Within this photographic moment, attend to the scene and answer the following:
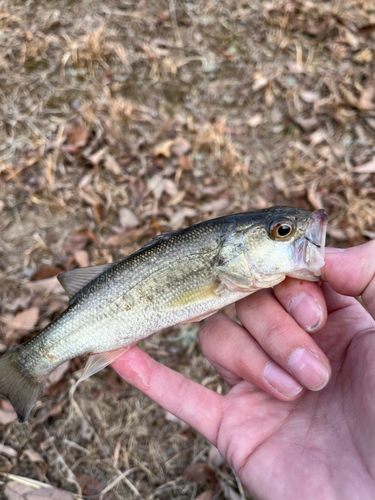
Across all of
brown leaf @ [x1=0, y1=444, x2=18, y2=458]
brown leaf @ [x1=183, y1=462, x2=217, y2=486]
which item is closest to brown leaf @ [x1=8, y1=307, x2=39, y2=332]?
brown leaf @ [x1=0, y1=444, x2=18, y2=458]

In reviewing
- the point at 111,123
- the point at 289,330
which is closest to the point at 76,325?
the point at 289,330

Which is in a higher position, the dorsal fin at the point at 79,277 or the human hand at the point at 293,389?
the dorsal fin at the point at 79,277

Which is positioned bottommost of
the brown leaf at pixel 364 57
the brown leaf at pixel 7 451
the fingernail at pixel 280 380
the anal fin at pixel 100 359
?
the brown leaf at pixel 7 451

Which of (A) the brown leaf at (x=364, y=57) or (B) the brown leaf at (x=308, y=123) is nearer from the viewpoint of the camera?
(B) the brown leaf at (x=308, y=123)

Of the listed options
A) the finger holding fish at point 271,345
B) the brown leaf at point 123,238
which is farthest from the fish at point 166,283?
the brown leaf at point 123,238

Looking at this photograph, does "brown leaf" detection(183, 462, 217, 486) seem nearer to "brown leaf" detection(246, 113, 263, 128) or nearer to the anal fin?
the anal fin

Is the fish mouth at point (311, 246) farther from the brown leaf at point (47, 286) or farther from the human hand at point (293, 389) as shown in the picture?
the brown leaf at point (47, 286)

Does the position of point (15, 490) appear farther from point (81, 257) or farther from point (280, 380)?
point (280, 380)
